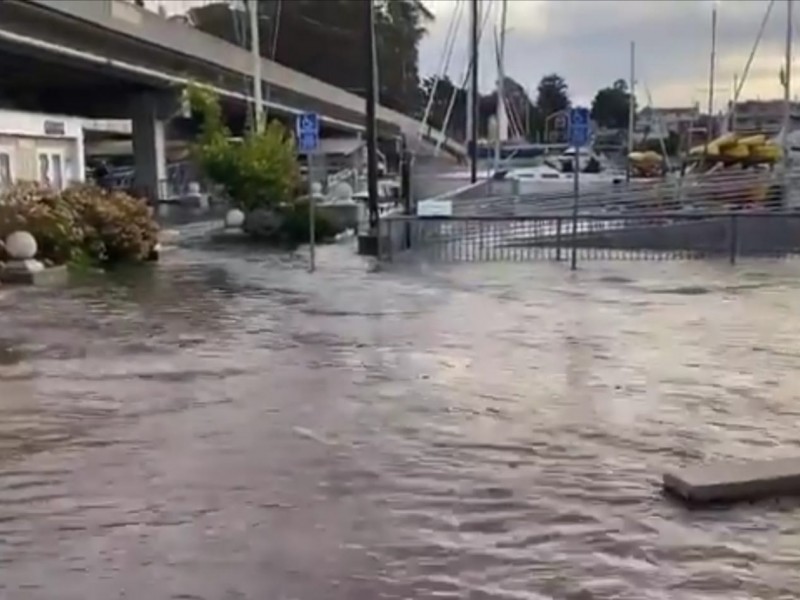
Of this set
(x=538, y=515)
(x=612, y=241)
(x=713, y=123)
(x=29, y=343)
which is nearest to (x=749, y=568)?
(x=538, y=515)

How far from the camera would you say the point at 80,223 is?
81.6 feet

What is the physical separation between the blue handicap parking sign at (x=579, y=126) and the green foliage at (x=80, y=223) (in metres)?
8.80

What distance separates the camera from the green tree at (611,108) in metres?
108

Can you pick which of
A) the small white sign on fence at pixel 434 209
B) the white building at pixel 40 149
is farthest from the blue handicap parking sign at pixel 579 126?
the white building at pixel 40 149

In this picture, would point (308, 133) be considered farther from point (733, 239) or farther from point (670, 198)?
point (670, 198)

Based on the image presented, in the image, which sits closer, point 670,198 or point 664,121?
point 670,198

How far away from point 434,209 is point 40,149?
16.0m

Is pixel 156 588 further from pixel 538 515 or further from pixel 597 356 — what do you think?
pixel 597 356

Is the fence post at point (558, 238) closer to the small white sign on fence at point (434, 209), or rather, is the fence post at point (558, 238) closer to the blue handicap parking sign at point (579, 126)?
the small white sign on fence at point (434, 209)

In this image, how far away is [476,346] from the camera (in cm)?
1383

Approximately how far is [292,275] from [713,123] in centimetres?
4203

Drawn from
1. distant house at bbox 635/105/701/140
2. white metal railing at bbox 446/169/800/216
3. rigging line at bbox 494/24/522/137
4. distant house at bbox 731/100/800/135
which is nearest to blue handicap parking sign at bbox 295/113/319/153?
white metal railing at bbox 446/169/800/216

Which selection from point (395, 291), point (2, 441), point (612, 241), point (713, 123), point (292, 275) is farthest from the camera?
point (713, 123)

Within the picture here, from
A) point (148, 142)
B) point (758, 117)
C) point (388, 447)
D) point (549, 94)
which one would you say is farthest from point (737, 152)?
point (549, 94)
